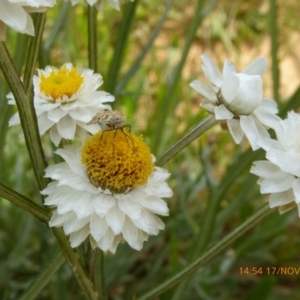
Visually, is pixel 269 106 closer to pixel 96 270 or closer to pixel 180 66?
pixel 96 270

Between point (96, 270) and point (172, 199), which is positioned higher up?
point (96, 270)

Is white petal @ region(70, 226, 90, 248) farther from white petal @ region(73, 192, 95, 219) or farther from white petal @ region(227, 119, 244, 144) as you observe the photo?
white petal @ region(227, 119, 244, 144)

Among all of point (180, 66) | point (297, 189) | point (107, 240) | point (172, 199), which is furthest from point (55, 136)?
point (172, 199)

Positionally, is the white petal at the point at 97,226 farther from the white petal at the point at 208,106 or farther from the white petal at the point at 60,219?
the white petal at the point at 208,106

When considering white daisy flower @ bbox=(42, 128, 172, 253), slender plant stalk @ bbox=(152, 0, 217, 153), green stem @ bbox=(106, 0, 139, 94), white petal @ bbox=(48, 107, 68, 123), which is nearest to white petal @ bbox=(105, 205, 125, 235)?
white daisy flower @ bbox=(42, 128, 172, 253)

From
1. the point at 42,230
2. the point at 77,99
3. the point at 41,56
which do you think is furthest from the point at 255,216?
the point at 42,230

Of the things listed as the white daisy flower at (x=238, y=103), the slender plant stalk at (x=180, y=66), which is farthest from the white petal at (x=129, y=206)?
the slender plant stalk at (x=180, y=66)

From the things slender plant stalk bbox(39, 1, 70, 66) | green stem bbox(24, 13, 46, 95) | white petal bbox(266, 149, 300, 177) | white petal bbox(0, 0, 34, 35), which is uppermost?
white petal bbox(0, 0, 34, 35)
